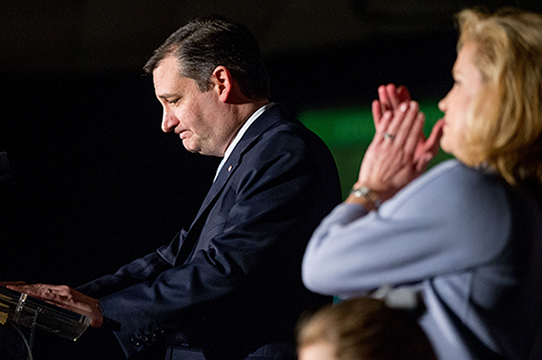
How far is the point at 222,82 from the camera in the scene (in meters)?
1.74

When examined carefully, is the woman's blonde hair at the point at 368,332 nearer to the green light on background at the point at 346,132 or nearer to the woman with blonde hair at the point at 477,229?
the woman with blonde hair at the point at 477,229

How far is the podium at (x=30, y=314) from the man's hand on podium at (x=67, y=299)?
0.15m

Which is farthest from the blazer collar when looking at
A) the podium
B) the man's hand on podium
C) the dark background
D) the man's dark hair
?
the dark background

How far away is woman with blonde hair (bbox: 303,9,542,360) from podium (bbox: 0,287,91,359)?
592mm

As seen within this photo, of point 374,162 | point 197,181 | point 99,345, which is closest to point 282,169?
point 374,162

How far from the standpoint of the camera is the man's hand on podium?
1.38 meters

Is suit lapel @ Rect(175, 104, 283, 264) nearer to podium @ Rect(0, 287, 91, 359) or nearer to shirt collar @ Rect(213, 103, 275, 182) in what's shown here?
shirt collar @ Rect(213, 103, 275, 182)

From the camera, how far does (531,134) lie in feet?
2.68

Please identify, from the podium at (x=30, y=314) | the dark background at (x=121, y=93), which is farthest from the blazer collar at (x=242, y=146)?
the dark background at (x=121, y=93)

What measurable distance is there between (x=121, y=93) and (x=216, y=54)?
1.13 meters

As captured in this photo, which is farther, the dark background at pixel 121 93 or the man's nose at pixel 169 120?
the dark background at pixel 121 93

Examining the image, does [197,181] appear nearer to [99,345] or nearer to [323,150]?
[99,345]

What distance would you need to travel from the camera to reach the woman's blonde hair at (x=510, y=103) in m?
0.81

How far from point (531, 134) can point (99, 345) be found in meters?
1.92
